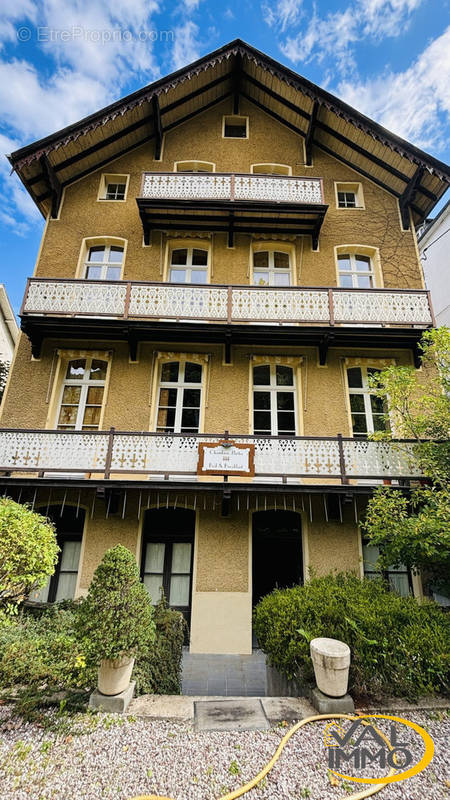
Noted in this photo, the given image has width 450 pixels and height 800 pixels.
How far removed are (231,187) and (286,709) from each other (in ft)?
41.2

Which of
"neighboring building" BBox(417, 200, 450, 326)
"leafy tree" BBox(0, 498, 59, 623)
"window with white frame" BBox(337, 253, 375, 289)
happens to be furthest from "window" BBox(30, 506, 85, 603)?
"neighboring building" BBox(417, 200, 450, 326)

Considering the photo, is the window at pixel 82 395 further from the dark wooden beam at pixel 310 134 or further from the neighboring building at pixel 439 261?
A: the neighboring building at pixel 439 261

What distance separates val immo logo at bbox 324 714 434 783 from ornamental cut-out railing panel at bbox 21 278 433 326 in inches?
338

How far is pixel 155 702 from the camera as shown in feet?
17.2

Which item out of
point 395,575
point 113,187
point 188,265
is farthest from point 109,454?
point 113,187

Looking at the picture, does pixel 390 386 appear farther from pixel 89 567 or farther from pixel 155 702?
pixel 89 567

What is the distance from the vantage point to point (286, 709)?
5.13 m

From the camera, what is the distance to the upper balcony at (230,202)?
11.5m

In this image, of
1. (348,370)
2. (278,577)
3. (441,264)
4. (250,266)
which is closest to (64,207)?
(250,266)

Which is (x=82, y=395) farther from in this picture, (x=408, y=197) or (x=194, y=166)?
(x=408, y=197)

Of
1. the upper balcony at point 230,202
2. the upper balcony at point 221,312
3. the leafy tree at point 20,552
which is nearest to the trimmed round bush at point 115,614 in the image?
the leafy tree at point 20,552

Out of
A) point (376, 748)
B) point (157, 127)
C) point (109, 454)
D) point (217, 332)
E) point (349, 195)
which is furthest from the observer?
point (349, 195)

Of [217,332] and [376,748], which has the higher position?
[217,332]

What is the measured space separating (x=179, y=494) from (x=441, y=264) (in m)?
15.6
